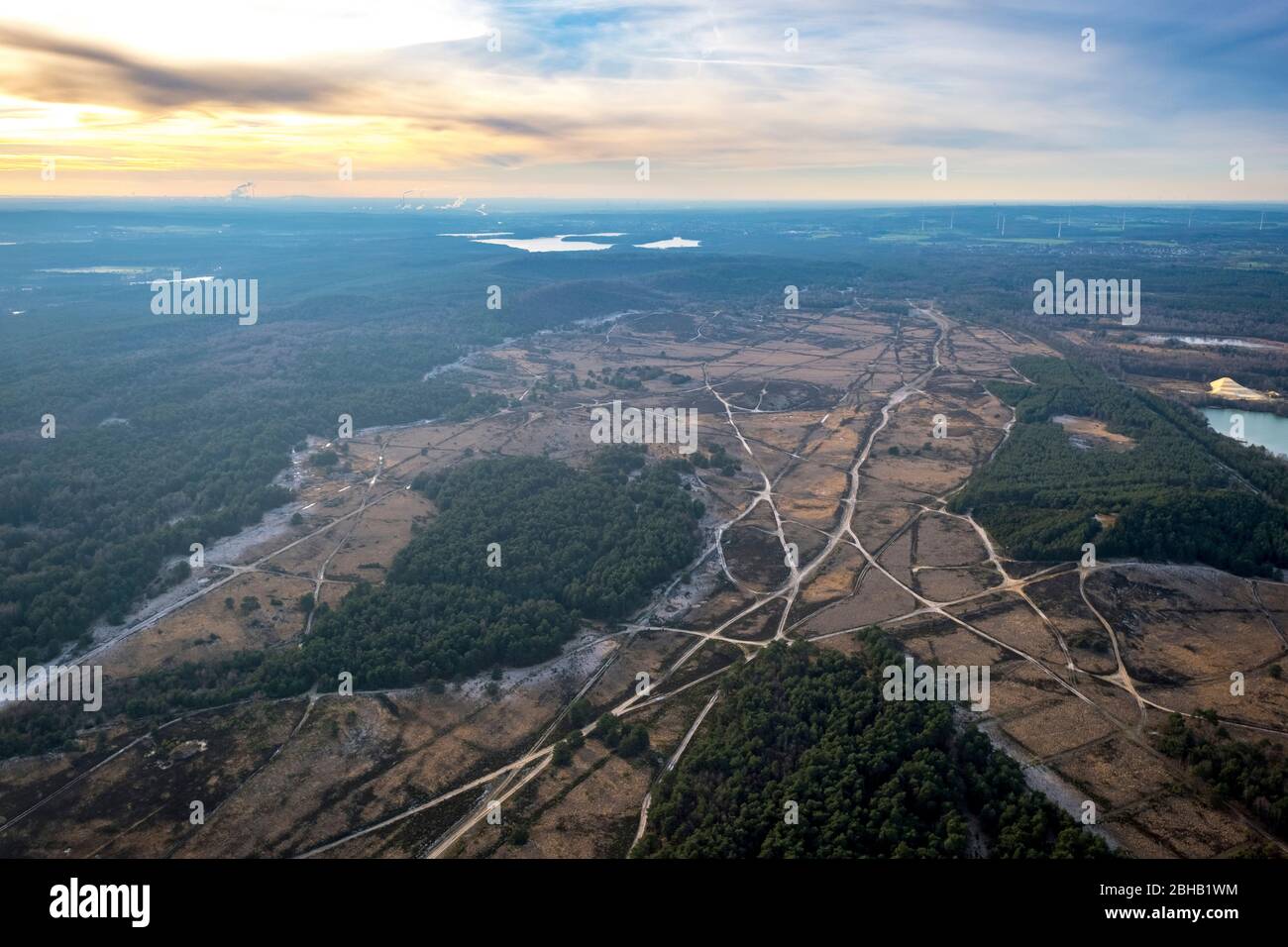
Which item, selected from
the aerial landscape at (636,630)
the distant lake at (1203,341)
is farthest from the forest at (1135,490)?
the distant lake at (1203,341)

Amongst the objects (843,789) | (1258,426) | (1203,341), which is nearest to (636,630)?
(843,789)

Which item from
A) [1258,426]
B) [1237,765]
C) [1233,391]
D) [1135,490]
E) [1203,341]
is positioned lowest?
[1237,765]

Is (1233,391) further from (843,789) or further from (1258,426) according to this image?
(843,789)

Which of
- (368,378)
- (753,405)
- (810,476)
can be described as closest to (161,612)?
(810,476)

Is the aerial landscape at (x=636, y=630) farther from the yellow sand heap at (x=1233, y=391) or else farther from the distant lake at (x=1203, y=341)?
the distant lake at (x=1203, y=341)

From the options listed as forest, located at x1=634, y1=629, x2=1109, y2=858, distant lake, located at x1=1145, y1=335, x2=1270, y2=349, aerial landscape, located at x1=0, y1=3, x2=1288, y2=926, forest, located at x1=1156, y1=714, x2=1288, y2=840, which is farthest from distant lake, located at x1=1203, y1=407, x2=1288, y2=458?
forest, located at x1=634, y1=629, x2=1109, y2=858

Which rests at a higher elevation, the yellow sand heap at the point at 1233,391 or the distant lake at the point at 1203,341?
the distant lake at the point at 1203,341
